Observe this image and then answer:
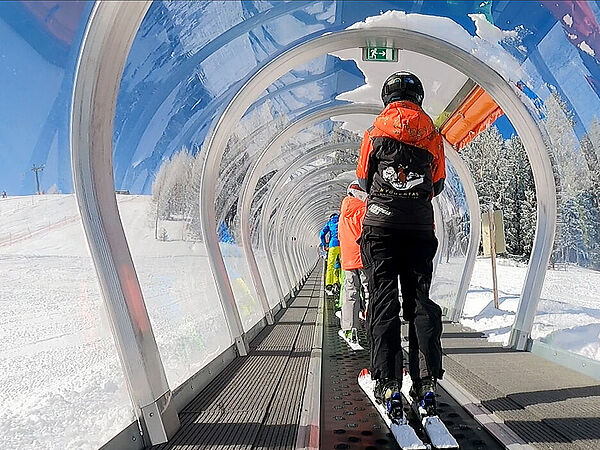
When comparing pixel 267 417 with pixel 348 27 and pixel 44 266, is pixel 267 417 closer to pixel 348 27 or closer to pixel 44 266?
pixel 44 266

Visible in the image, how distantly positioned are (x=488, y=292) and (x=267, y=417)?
9138mm

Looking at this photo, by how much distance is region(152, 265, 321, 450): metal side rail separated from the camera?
3.91 metres

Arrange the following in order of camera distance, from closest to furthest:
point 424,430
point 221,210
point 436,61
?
point 424,430 < point 436,61 < point 221,210

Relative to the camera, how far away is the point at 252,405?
4.84m

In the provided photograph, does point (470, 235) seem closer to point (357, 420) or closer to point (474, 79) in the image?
point (474, 79)

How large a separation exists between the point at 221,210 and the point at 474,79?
4.29 metres

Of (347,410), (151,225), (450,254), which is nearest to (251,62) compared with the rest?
(151,225)

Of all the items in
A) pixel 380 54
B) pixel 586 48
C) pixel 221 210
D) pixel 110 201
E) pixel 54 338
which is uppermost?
pixel 380 54

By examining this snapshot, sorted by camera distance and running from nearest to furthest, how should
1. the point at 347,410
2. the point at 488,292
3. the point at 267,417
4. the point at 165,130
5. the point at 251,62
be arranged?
the point at 267,417
the point at 347,410
the point at 165,130
the point at 251,62
the point at 488,292

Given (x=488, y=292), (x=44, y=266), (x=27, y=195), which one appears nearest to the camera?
(x=27, y=195)

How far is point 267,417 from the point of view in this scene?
14.6ft

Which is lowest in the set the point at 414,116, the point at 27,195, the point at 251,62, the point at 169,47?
the point at 27,195

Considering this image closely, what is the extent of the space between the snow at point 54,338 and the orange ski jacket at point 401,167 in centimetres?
192

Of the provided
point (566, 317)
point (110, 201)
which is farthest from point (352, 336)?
point (110, 201)
